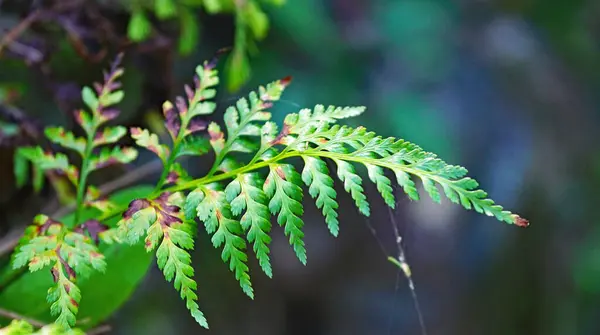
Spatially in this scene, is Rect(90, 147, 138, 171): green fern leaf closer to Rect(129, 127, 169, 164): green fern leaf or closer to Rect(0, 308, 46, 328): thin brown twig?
Rect(129, 127, 169, 164): green fern leaf

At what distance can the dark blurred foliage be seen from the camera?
5.69ft

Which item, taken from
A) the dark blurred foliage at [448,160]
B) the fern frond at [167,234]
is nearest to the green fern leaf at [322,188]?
the fern frond at [167,234]

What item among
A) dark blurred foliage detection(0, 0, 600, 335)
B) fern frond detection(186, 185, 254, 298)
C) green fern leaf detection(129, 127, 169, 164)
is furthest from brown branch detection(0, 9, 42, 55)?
fern frond detection(186, 185, 254, 298)

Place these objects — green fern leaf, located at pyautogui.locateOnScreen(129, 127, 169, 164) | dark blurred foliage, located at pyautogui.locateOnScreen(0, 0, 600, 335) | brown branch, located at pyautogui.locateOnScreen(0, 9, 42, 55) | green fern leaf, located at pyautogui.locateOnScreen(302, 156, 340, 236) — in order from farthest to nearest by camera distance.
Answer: dark blurred foliage, located at pyautogui.locateOnScreen(0, 0, 600, 335) → brown branch, located at pyautogui.locateOnScreen(0, 9, 42, 55) → green fern leaf, located at pyautogui.locateOnScreen(129, 127, 169, 164) → green fern leaf, located at pyautogui.locateOnScreen(302, 156, 340, 236)

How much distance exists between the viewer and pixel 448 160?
180cm

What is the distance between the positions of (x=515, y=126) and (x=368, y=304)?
0.83 metres

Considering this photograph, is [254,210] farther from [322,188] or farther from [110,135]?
[110,135]

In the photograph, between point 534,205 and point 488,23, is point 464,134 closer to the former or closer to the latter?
point 534,205

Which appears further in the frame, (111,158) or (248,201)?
(111,158)

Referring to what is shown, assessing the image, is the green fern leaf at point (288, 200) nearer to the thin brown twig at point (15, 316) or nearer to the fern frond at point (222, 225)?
the fern frond at point (222, 225)

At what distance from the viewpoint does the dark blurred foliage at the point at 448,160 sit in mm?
1733

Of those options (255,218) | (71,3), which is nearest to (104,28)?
(71,3)

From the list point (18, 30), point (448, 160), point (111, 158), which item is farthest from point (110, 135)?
point (448, 160)

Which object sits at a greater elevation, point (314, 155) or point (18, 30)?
point (314, 155)
